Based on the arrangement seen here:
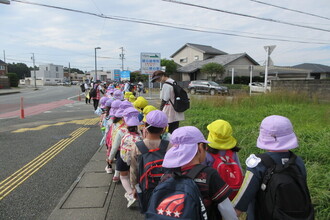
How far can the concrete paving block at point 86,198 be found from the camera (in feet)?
11.0

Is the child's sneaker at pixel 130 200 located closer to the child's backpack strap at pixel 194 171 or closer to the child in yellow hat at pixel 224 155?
the child in yellow hat at pixel 224 155

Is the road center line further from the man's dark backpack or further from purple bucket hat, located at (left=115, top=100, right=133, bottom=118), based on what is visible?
the man's dark backpack

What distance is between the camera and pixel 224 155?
223 centimetres

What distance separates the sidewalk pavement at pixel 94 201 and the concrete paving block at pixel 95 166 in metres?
0.16

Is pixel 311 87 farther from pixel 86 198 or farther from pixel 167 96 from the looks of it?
pixel 86 198

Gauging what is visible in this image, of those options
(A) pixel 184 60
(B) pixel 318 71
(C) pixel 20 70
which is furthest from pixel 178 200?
(C) pixel 20 70

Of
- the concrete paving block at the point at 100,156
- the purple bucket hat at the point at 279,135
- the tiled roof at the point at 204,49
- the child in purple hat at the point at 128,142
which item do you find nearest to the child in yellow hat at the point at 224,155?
the purple bucket hat at the point at 279,135

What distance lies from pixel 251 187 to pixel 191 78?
4072cm

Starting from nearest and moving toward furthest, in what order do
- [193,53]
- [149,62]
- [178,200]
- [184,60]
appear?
[178,200], [149,62], [193,53], [184,60]

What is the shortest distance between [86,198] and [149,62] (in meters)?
15.1

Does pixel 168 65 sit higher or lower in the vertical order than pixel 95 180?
higher

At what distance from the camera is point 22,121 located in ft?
33.5

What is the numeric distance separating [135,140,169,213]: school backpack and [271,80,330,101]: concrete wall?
10389 millimetres

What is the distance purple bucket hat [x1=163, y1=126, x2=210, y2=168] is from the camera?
5.14 ft
